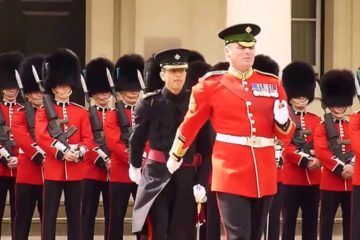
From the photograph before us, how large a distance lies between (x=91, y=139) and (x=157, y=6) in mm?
4119

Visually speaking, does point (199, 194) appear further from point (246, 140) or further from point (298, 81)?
point (298, 81)

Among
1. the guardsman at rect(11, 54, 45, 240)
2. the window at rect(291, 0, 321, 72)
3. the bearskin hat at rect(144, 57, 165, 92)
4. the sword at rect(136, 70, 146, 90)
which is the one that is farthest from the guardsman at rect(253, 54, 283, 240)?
the window at rect(291, 0, 321, 72)

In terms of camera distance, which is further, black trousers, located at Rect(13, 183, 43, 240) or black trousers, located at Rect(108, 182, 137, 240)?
black trousers, located at Rect(108, 182, 137, 240)

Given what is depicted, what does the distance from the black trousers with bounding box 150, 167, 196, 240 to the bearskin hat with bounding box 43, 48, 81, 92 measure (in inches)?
72.1

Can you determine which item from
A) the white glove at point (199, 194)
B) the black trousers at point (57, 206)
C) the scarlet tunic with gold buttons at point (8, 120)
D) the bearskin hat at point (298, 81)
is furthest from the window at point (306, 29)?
the white glove at point (199, 194)

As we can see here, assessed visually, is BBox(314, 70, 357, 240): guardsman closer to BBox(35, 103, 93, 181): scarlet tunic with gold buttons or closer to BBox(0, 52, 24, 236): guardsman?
BBox(35, 103, 93, 181): scarlet tunic with gold buttons

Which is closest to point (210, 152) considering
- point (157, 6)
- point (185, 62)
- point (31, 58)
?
point (185, 62)

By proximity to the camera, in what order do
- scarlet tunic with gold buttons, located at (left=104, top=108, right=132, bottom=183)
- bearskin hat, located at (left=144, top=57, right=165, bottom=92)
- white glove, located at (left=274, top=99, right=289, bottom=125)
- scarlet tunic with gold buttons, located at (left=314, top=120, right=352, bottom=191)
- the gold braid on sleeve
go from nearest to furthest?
white glove, located at (left=274, top=99, right=289, bottom=125), the gold braid on sleeve, bearskin hat, located at (left=144, top=57, right=165, bottom=92), scarlet tunic with gold buttons, located at (left=314, top=120, right=352, bottom=191), scarlet tunic with gold buttons, located at (left=104, top=108, right=132, bottom=183)

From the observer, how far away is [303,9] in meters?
14.3

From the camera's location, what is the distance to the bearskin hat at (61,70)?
9.72 meters

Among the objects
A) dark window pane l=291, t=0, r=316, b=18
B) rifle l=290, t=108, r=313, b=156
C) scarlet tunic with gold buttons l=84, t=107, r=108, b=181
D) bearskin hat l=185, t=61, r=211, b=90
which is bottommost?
scarlet tunic with gold buttons l=84, t=107, r=108, b=181

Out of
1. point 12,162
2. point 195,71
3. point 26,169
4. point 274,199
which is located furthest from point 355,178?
point 12,162

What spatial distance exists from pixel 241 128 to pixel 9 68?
3471 millimetres

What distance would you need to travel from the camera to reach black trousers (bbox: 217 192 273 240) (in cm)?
749
